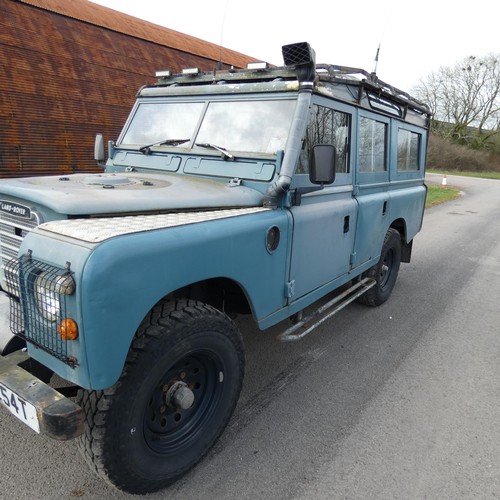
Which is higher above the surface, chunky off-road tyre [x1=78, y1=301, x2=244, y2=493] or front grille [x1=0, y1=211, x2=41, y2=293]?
front grille [x1=0, y1=211, x2=41, y2=293]

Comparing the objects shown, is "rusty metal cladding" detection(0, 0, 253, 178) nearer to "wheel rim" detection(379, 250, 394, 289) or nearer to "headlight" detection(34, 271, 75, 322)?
"wheel rim" detection(379, 250, 394, 289)

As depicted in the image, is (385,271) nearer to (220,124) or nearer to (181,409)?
(220,124)

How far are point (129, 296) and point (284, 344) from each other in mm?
2471

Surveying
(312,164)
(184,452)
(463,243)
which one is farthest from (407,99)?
(463,243)

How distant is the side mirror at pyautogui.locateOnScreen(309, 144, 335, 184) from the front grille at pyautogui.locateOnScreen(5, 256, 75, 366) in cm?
170

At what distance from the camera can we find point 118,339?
6.05 feet

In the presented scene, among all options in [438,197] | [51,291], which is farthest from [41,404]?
[438,197]

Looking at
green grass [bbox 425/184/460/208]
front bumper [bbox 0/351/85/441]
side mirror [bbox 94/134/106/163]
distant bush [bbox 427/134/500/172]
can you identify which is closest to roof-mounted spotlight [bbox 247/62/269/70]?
side mirror [bbox 94/134/106/163]

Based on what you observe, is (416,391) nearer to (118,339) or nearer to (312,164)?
(312,164)

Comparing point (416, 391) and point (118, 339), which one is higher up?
point (118, 339)

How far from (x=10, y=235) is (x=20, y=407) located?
99cm

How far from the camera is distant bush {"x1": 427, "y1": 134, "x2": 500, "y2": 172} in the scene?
4112 centimetres

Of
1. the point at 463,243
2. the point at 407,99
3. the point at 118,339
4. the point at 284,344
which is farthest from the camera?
the point at 463,243

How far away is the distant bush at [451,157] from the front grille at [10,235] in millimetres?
43024
